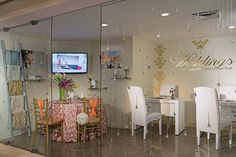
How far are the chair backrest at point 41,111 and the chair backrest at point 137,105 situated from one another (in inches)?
67.9

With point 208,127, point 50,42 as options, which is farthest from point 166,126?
point 50,42

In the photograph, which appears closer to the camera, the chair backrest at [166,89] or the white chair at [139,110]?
the chair backrest at [166,89]

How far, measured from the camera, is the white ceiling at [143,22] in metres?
3.32

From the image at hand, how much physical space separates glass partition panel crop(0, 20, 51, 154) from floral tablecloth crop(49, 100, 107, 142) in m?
0.37

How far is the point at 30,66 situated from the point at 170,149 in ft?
10.9

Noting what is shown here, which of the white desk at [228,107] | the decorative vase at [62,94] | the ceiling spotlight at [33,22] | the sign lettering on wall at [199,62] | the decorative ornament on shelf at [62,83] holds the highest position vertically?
the ceiling spotlight at [33,22]

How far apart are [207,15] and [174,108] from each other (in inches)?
69.5

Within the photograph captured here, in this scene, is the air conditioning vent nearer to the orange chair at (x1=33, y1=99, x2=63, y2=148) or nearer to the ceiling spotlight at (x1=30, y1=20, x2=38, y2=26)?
the ceiling spotlight at (x1=30, y1=20, x2=38, y2=26)

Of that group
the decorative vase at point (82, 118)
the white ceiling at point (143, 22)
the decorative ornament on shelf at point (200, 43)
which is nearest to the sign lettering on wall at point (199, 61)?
the decorative ornament on shelf at point (200, 43)

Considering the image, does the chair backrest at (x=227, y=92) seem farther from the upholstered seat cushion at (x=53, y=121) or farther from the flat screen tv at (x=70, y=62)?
the upholstered seat cushion at (x=53, y=121)

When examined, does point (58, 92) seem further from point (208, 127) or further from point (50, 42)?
point (208, 127)

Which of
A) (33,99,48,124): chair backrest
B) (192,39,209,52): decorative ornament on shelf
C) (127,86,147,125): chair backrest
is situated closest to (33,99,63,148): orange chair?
(33,99,48,124): chair backrest

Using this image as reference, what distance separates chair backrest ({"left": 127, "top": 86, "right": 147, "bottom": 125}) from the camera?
4.65m

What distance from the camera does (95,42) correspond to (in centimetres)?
477
